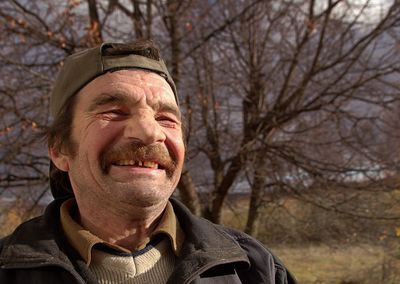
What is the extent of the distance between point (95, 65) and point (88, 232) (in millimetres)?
497

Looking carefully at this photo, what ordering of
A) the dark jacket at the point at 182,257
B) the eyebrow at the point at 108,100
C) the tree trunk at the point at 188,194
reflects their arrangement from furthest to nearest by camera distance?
the tree trunk at the point at 188,194
the eyebrow at the point at 108,100
the dark jacket at the point at 182,257

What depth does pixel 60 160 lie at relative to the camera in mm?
1487

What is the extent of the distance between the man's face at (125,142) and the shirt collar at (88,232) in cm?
9

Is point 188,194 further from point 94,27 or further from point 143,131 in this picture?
point 143,131

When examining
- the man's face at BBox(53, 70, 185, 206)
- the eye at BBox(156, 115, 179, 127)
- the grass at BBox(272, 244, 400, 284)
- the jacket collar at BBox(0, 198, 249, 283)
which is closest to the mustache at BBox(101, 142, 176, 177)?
the man's face at BBox(53, 70, 185, 206)

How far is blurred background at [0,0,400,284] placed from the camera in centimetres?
430

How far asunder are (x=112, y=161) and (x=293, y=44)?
388cm

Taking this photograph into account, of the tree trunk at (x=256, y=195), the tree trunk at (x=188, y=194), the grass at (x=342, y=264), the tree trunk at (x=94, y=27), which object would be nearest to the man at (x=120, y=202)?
the tree trunk at (x=94, y=27)

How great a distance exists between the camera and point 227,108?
506 cm

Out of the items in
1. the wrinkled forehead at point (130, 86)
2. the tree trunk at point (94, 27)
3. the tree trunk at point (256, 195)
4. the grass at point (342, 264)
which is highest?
the tree trunk at point (94, 27)

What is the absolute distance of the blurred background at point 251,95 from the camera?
430 centimetres

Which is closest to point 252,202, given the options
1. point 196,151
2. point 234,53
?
point 196,151

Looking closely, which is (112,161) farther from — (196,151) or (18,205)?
(18,205)

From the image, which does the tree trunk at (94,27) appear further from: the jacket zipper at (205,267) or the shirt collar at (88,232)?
the jacket zipper at (205,267)
